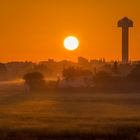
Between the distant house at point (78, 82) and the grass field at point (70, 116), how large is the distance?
14106 millimetres

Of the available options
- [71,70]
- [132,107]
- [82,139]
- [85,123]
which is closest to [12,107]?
[132,107]

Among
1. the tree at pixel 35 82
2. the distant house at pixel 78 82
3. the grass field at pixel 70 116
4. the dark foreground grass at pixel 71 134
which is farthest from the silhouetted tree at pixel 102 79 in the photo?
the dark foreground grass at pixel 71 134

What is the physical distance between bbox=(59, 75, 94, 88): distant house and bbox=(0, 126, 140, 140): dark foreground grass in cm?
7200

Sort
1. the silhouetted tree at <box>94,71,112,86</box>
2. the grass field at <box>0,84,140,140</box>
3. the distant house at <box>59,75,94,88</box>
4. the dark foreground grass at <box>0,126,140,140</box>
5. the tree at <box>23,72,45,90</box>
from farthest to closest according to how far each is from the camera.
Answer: the silhouetted tree at <box>94,71,112,86</box> → the distant house at <box>59,75,94,88</box> → the tree at <box>23,72,45,90</box> → the grass field at <box>0,84,140,140</box> → the dark foreground grass at <box>0,126,140,140</box>

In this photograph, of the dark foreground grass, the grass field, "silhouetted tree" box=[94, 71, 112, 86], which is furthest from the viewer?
"silhouetted tree" box=[94, 71, 112, 86]

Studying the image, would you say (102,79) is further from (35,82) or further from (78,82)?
(35,82)

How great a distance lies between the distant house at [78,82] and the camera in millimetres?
133500

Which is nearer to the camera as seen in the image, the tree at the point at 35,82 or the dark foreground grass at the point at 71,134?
the dark foreground grass at the point at 71,134

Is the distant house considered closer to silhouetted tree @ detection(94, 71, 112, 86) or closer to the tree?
silhouetted tree @ detection(94, 71, 112, 86)

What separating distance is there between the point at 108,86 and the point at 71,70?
2394cm

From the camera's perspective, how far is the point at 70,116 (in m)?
75.1

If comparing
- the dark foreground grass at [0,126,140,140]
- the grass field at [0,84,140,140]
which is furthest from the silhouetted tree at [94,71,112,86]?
the dark foreground grass at [0,126,140,140]

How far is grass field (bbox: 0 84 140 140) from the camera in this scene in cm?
5872

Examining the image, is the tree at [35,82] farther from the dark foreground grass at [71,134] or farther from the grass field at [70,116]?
the dark foreground grass at [71,134]
